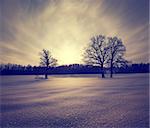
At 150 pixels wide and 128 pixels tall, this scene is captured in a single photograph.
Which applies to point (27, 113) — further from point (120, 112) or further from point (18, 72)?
point (18, 72)

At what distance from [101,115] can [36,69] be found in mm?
81199

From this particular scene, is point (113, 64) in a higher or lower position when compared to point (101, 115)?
higher

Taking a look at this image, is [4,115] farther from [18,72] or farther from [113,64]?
[18,72]

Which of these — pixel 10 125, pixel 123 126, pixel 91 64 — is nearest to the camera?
pixel 123 126

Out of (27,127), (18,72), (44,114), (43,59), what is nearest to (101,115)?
(44,114)

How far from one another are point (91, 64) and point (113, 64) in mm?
4400

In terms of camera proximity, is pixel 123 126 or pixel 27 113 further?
pixel 27 113

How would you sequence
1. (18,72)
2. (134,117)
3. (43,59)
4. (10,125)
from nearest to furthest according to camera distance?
(10,125)
(134,117)
(43,59)
(18,72)

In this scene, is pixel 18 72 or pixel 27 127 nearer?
pixel 27 127

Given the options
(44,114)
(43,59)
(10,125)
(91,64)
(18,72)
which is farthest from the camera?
(18,72)

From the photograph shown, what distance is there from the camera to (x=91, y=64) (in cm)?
3950

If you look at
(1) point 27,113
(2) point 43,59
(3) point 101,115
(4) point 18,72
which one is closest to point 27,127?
(1) point 27,113

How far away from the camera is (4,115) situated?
7461 mm

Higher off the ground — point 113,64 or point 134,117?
point 113,64
